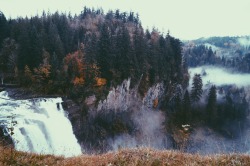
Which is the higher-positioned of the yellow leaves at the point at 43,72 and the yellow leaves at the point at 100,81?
the yellow leaves at the point at 43,72

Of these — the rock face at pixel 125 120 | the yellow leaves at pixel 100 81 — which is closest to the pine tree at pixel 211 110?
the rock face at pixel 125 120

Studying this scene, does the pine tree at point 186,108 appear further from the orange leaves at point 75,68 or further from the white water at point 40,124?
the white water at point 40,124

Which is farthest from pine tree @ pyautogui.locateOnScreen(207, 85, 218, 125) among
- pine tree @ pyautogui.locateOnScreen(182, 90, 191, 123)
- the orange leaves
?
the orange leaves

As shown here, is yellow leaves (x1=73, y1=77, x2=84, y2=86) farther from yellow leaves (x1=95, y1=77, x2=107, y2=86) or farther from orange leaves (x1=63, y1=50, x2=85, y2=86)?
yellow leaves (x1=95, y1=77, x2=107, y2=86)

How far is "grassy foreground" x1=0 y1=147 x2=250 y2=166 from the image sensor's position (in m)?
6.69

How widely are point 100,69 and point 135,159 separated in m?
56.8

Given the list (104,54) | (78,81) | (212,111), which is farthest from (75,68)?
(212,111)

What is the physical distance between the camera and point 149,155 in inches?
285

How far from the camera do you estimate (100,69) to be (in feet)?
207

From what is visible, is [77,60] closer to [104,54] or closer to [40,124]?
[104,54]

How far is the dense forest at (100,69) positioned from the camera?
186 feet

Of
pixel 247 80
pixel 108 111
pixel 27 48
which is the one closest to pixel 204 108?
pixel 108 111

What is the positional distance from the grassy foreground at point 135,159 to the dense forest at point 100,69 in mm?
42342

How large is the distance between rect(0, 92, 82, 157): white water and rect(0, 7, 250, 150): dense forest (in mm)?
7358
